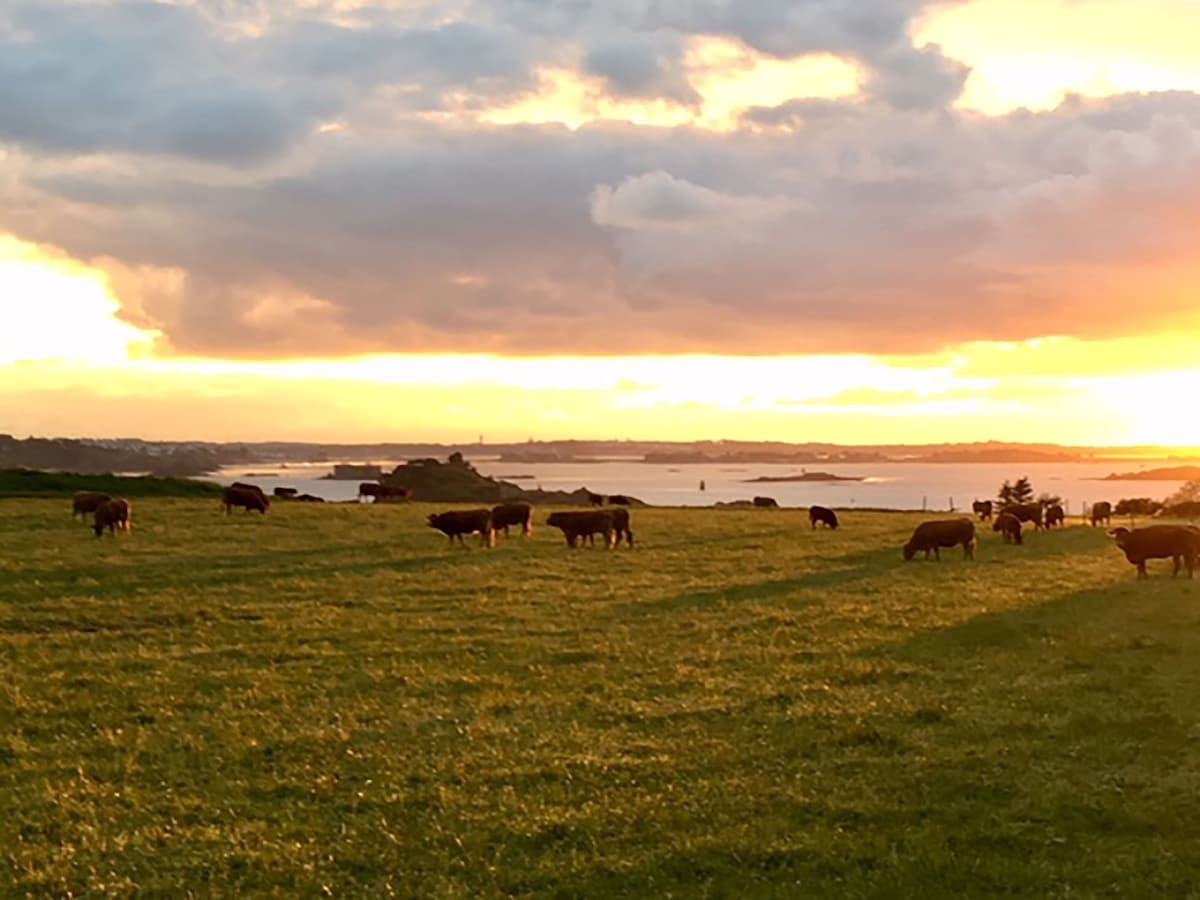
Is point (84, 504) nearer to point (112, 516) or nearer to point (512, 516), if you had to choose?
point (112, 516)

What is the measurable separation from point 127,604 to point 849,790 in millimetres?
17164

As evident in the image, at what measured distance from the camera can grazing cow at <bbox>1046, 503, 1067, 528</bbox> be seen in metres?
51.7

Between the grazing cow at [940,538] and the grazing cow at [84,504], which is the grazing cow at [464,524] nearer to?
the grazing cow at [84,504]

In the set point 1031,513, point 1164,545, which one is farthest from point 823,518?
point 1164,545

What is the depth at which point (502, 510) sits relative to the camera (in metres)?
41.6

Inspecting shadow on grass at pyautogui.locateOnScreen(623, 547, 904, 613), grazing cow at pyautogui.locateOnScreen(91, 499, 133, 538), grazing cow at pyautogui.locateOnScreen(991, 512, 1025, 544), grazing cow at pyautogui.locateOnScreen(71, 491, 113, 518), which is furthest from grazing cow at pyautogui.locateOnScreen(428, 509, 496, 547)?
grazing cow at pyautogui.locateOnScreen(991, 512, 1025, 544)

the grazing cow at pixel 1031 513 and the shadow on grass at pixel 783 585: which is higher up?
the grazing cow at pixel 1031 513

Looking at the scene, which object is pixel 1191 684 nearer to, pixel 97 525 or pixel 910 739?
pixel 910 739

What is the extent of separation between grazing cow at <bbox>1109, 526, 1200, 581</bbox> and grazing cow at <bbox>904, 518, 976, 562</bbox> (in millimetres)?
5532

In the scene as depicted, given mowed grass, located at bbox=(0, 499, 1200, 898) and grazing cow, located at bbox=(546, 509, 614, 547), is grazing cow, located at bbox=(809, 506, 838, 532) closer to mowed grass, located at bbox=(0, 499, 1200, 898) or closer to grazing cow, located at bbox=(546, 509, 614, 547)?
grazing cow, located at bbox=(546, 509, 614, 547)

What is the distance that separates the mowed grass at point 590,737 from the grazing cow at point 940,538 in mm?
7933

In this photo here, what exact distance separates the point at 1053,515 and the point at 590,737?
42903 mm

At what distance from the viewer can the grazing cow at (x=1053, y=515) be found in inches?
2036

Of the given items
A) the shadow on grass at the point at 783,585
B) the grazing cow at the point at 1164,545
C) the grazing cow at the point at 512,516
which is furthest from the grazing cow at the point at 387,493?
the grazing cow at the point at 1164,545
